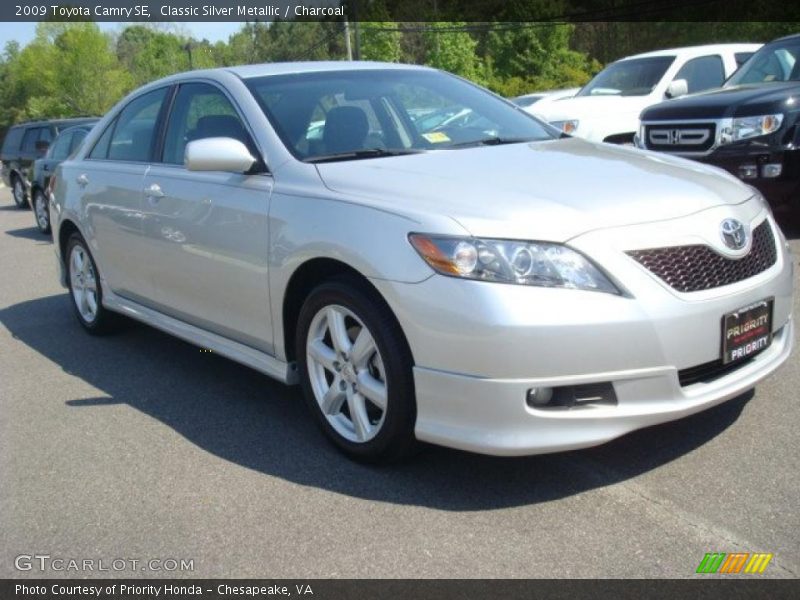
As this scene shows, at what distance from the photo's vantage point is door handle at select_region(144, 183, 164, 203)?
5129 mm

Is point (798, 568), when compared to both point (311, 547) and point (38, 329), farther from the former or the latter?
point (38, 329)

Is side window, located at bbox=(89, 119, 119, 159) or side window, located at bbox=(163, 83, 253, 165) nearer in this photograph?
side window, located at bbox=(163, 83, 253, 165)

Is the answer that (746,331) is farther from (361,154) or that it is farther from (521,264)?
(361,154)

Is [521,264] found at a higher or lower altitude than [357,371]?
higher

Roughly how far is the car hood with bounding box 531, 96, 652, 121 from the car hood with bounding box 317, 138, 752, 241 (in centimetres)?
684

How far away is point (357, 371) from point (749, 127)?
535 centimetres

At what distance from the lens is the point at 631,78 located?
1196 centimetres

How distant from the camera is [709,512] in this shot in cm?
332

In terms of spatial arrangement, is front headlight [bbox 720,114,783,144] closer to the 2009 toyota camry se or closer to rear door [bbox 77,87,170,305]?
the 2009 toyota camry se

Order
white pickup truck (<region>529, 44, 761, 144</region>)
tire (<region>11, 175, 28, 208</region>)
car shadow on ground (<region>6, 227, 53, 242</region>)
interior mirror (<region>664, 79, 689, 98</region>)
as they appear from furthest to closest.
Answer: tire (<region>11, 175, 28, 208</region>) → car shadow on ground (<region>6, 227, 53, 242</region>) → white pickup truck (<region>529, 44, 761, 144</region>) → interior mirror (<region>664, 79, 689, 98</region>)

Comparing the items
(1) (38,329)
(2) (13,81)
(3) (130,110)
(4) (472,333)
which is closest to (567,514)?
(4) (472,333)
